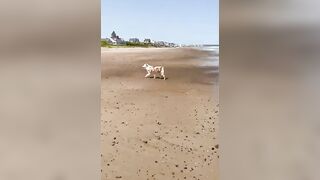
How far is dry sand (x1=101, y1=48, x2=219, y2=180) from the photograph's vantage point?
1.60 m

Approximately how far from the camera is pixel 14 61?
1.46m

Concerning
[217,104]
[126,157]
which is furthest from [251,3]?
[126,157]

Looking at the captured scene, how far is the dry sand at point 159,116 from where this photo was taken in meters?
1.60

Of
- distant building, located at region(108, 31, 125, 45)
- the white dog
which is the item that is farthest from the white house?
the white dog

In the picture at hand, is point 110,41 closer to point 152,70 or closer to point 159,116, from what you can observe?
point 152,70

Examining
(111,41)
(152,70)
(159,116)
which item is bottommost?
(159,116)

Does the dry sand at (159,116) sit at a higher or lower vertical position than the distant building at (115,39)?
lower

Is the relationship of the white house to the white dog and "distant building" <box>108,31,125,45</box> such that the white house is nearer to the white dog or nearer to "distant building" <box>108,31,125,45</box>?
"distant building" <box>108,31,125,45</box>

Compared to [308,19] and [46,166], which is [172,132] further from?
[308,19]

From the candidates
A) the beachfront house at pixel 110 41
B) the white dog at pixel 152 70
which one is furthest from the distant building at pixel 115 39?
the white dog at pixel 152 70

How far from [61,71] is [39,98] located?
133 mm

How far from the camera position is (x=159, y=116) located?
165 centimetres

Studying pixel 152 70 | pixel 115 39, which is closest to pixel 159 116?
pixel 152 70

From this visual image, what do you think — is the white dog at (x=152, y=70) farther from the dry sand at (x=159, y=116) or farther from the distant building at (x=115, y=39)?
the distant building at (x=115, y=39)
